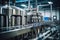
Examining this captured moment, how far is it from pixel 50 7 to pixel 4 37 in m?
1.16

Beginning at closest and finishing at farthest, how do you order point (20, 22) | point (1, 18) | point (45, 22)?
point (1, 18)
point (20, 22)
point (45, 22)

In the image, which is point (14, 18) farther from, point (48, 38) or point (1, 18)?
point (48, 38)

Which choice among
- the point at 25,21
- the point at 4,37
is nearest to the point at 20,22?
the point at 25,21

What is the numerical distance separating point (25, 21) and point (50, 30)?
0.54 m

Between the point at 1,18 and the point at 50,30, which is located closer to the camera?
the point at 1,18

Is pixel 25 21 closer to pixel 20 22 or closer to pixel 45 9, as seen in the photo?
pixel 20 22

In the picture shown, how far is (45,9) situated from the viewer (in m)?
2.02

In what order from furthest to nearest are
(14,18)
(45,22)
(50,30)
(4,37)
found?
(50,30) → (45,22) → (14,18) → (4,37)

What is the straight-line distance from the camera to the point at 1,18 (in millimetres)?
1480

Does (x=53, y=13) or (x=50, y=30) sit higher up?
(x=53, y=13)

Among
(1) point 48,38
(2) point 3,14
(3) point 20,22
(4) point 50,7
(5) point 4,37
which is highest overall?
(4) point 50,7

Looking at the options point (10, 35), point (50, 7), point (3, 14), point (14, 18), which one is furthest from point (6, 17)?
point (50, 7)

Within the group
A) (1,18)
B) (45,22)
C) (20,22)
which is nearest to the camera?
(1,18)

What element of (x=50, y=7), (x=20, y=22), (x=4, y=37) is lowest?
(x=4, y=37)
